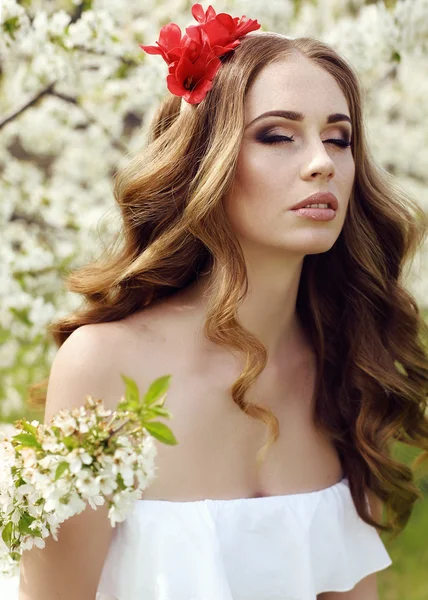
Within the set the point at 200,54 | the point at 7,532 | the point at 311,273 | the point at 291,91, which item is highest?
the point at 200,54

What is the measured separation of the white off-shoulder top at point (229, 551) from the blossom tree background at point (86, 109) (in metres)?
1.02

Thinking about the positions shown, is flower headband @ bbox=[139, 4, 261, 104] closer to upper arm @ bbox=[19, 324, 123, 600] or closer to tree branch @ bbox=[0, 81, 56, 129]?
upper arm @ bbox=[19, 324, 123, 600]

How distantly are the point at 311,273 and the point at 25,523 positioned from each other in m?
1.24

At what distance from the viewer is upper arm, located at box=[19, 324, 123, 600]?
205 centimetres

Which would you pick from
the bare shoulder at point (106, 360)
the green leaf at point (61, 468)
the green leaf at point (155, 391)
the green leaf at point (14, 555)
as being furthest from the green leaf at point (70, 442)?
the bare shoulder at point (106, 360)

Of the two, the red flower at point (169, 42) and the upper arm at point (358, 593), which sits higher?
the red flower at point (169, 42)

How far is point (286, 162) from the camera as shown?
2064 millimetres

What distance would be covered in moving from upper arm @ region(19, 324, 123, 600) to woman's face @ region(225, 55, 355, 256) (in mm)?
494

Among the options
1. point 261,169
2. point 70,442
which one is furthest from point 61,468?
point 261,169

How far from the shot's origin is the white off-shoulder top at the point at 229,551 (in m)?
2.02

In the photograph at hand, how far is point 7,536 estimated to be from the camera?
165 cm

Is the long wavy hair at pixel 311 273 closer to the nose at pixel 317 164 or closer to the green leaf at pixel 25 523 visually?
the nose at pixel 317 164

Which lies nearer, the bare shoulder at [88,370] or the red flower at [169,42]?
the bare shoulder at [88,370]

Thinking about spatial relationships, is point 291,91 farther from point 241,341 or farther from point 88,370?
point 88,370
